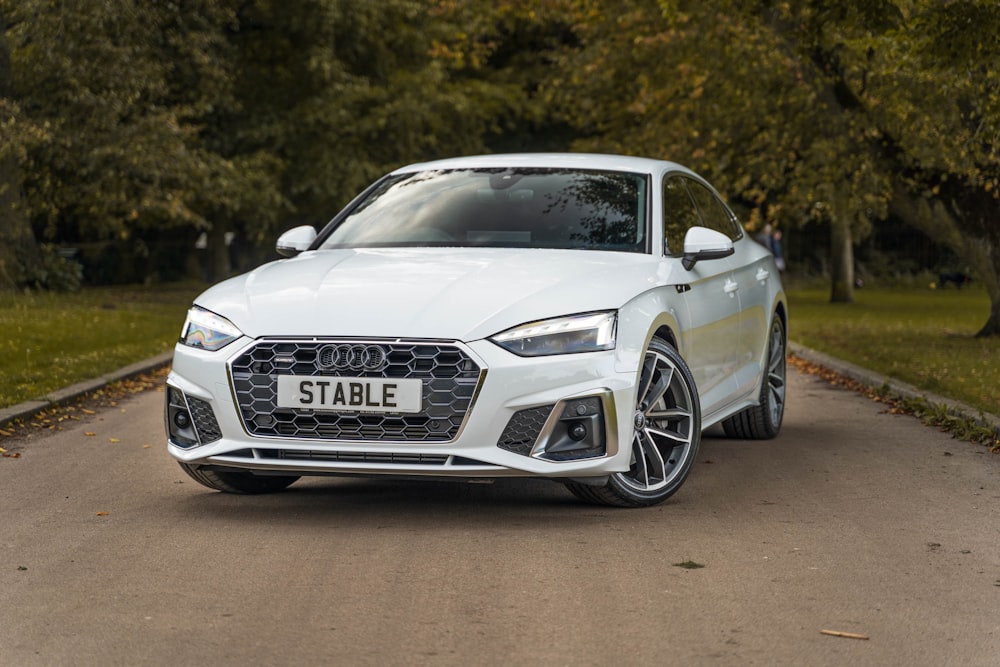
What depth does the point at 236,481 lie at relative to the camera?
24.7 feet

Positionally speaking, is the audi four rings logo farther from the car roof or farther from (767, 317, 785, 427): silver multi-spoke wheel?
(767, 317, 785, 427): silver multi-spoke wheel

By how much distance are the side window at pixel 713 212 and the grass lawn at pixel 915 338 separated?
2374 millimetres

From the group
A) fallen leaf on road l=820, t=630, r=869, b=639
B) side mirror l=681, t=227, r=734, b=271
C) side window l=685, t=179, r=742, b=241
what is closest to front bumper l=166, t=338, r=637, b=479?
side mirror l=681, t=227, r=734, b=271

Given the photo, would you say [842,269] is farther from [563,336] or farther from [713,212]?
[563,336]

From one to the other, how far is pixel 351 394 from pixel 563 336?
907 millimetres

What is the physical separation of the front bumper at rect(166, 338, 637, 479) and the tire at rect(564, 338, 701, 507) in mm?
268

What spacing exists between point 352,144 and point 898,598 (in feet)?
101

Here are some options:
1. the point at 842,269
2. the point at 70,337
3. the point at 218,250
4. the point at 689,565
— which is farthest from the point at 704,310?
the point at 218,250

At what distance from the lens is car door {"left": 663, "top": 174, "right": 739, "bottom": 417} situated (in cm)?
783

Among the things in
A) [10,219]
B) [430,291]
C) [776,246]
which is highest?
[430,291]

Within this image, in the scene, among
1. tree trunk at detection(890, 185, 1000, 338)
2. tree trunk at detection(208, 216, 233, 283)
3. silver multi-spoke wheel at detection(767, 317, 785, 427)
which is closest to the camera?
silver multi-spoke wheel at detection(767, 317, 785, 427)

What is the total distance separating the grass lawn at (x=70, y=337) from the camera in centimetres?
1320

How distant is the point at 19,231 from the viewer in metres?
27.8

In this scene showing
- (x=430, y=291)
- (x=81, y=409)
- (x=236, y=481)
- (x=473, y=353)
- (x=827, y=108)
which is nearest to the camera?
(x=473, y=353)
